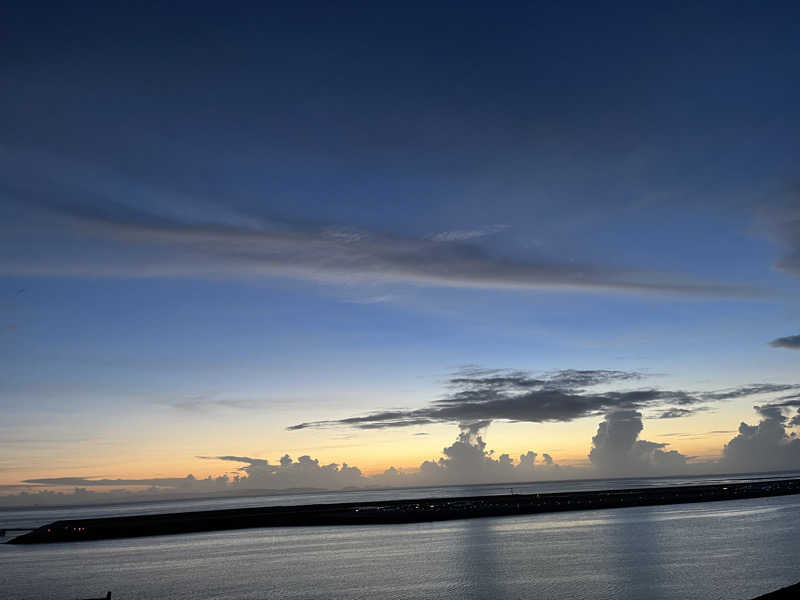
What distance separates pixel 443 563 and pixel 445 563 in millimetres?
246

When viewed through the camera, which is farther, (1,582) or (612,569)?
(1,582)

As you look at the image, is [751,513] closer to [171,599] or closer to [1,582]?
[171,599]

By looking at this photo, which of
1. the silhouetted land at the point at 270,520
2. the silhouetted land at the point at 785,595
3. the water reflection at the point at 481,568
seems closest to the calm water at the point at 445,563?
the water reflection at the point at 481,568

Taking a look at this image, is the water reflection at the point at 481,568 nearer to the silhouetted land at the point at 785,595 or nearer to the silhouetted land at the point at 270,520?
the silhouetted land at the point at 785,595

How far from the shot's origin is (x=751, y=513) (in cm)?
12056

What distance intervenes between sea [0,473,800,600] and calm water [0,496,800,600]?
0.16 meters

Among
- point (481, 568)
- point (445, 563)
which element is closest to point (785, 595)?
point (481, 568)

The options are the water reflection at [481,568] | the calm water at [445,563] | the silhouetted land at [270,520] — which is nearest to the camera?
the water reflection at [481,568]

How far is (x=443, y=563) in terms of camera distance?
68.2 metres

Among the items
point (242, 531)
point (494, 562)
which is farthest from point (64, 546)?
point (494, 562)

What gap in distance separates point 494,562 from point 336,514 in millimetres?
92729

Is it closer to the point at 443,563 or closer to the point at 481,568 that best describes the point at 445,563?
the point at 443,563

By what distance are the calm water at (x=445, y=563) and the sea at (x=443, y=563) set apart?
0.16m

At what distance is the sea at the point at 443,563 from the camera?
52938 millimetres
